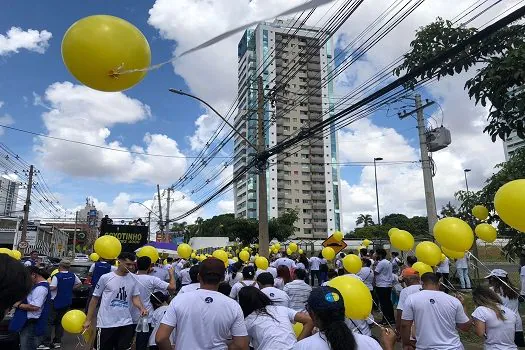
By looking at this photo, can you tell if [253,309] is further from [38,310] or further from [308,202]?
[308,202]

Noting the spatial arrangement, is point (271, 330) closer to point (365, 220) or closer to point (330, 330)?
point (330, 330)

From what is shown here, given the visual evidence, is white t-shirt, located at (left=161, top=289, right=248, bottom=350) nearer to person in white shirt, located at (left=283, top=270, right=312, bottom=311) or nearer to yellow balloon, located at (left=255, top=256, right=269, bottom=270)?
person in white shirt, located at (left=283, top=270, right=312, bottom=311)

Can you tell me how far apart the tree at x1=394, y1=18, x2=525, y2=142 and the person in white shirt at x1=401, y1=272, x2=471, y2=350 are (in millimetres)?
2417

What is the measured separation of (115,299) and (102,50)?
136 inches

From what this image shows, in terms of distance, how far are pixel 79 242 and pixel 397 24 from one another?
3570 inches

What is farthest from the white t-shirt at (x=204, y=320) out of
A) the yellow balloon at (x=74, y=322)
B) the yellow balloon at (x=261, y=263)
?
the yellow balloon at (x=261, y=263)

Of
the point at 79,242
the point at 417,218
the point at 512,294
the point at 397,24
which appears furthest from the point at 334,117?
the point at 79,242

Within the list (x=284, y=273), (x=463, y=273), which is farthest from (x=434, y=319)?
(x=463, y=273)

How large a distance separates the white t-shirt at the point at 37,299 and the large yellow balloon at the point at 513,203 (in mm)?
6175

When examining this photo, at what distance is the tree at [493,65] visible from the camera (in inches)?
195

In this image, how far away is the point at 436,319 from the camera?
13.3ft

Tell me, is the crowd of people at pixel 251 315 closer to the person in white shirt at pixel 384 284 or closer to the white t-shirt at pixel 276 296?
the white t-shirt at pixel 276 296

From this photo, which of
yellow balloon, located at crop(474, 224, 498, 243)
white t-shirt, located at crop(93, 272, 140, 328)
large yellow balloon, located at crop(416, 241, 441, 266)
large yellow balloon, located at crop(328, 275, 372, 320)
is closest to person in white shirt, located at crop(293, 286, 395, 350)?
large yellow balloon, located at crop(328, 275, 372, 320)

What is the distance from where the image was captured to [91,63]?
3012 millimetres
